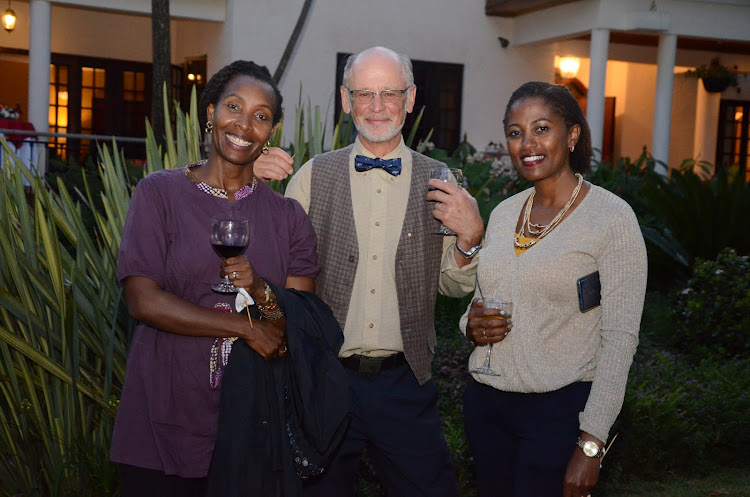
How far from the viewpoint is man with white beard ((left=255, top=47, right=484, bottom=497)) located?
357cm

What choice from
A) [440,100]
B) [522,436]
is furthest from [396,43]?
[522,436]

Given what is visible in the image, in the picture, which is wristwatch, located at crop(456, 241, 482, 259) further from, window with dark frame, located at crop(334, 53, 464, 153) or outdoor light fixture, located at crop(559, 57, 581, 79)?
outdoor light fixture, located at crop(559, 57, 581, 79)

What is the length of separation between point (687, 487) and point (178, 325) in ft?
13.8

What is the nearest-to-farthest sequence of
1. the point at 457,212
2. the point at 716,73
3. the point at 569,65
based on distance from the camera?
the point at 457,212
the point at 569,65
the point at 716,73

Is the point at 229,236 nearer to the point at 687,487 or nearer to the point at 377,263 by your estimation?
the point at 377,263

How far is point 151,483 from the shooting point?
9.74ft

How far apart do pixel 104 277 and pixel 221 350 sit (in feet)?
5.66

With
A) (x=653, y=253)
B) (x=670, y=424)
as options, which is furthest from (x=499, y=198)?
(x=670, y=424)

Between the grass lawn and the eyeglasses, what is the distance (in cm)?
300

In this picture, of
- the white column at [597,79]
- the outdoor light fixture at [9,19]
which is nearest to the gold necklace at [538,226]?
the white column at [597,79]

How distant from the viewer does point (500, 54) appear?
51.1ft

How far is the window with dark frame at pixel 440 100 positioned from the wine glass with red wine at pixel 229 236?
1239 cm

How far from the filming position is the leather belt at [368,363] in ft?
11.9

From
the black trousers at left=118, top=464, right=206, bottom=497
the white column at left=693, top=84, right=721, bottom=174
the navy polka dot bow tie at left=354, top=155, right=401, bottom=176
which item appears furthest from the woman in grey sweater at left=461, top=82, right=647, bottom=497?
the white column at left=693, top=84, right=721, bottom=174
